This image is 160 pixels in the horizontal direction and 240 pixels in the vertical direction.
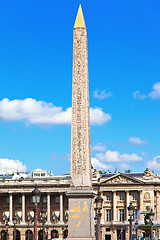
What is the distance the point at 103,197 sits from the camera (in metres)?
116

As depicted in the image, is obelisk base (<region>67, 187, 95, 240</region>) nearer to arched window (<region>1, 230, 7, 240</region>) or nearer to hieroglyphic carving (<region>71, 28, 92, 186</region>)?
hieroglyphic carving (<region>71, 28, 92, 186</region>)

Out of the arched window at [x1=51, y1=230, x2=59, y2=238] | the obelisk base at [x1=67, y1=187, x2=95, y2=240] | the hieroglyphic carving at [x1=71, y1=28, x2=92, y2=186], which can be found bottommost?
the arched window at [x1=51, y1=230, x2=59, y2=238]

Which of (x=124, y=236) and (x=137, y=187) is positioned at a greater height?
(x=137, y=187)

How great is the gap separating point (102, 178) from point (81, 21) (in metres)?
82.7

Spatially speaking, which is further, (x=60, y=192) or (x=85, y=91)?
(x=60, y=192)

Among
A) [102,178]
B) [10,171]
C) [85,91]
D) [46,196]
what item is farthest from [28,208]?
[85,91]

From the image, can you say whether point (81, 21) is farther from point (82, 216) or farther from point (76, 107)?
point (82, 216)

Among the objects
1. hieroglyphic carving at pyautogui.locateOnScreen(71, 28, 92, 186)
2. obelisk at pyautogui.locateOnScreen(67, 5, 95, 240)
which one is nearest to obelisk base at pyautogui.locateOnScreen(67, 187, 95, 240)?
obelisk at pyautogui.locateOnScreen(67, 5, 95, 240)

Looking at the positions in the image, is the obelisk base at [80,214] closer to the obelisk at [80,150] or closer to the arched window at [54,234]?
the obelisk at [80,150]

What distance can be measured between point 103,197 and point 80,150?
269 feet

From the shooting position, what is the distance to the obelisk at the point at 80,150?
111 feet

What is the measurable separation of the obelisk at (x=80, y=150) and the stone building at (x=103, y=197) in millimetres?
77192

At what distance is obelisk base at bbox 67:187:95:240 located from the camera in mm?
33562

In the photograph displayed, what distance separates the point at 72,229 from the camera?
33625mm
